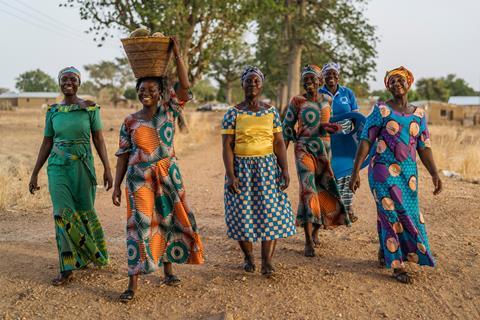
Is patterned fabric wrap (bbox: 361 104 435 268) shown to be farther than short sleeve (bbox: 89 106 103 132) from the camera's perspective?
No

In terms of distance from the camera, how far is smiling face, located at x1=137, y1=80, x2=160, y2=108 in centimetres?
393

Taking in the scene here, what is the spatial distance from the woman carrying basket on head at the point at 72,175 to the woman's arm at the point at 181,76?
0.89 meters

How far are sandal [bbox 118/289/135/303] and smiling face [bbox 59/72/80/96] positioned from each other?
5.64ft

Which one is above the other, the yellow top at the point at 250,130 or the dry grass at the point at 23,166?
the yellow top at the point at 250,130

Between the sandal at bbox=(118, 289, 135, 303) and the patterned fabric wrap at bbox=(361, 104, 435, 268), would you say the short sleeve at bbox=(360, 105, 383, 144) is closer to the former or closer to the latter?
the patterned fabric wrap at bbox=(361, 104, 435, 268)

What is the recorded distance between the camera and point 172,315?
3645 mm

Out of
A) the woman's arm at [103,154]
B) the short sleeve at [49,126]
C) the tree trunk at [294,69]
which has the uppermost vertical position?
the tree trunk at [294,69]

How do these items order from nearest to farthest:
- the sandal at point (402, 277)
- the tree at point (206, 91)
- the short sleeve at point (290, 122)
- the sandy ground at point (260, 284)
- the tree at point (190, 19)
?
the sandy ground at point (260, 284), the sandal at point (402, 277), the short sleeve at point (290, 122), the tree at point (190, 19), the tree at point (206, 91)

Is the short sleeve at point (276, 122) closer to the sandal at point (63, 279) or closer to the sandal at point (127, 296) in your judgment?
the sandal at point (127, 296)

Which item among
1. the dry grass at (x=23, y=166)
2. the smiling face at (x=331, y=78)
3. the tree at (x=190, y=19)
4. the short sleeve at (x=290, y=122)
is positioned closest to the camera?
the short sleeve at (x=290, y=122)

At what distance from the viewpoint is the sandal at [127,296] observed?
3.84 m

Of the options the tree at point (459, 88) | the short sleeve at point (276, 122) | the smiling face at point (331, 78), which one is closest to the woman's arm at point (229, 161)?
the short sleeve at point (276, 122)

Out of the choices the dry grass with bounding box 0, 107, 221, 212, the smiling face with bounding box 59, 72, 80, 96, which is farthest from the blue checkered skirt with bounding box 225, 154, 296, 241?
the dry grass with bounding box 0, 107, 221, 212

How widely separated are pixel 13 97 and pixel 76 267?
65.9m
